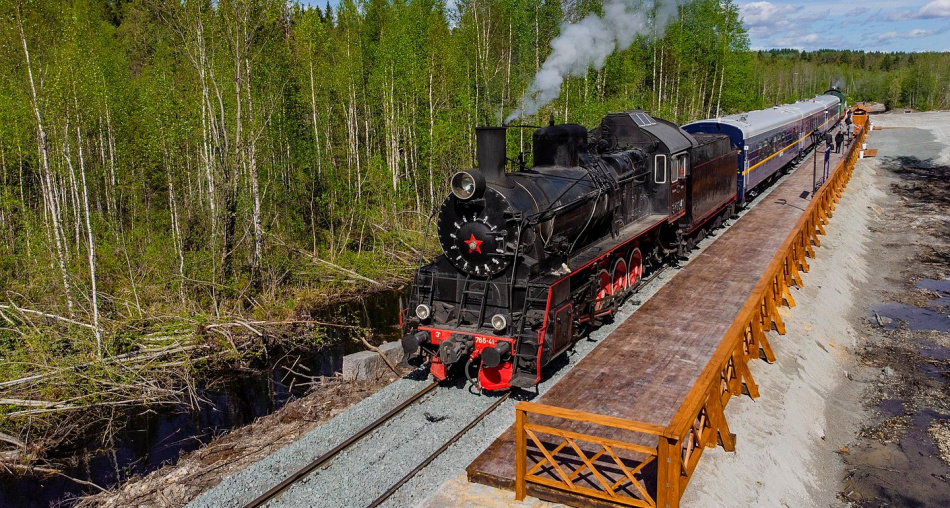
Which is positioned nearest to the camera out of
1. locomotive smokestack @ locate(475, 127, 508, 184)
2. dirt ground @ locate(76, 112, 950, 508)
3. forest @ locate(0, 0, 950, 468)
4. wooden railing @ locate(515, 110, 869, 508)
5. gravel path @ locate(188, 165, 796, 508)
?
wooden railing @ locate(515, 110, 869, 508)

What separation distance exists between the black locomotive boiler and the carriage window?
1.91 meters

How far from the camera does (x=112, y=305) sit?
52.2 feet

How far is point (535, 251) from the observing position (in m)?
10.3

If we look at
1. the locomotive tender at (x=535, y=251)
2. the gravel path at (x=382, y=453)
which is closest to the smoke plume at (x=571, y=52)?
the locomotive tender at (x=535, y=251)

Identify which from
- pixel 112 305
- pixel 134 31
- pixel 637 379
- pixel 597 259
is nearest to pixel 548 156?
pixel 597 259

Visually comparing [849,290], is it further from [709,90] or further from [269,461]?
[709,90]

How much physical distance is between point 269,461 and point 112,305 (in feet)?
31.8

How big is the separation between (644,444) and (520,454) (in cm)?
188

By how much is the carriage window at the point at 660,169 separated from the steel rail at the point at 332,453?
7.97 metres

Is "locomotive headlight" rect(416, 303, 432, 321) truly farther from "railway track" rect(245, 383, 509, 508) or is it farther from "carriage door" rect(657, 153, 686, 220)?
"carriage door" rect(657, 153, 686, 220)

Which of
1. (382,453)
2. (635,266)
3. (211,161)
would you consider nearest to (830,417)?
(635,266)

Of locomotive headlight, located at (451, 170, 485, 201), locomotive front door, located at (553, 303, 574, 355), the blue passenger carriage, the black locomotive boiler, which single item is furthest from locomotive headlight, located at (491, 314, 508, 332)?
the blue passenger carriage

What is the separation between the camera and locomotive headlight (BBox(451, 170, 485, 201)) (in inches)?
394

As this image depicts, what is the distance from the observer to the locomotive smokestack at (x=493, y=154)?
34.6 ft
